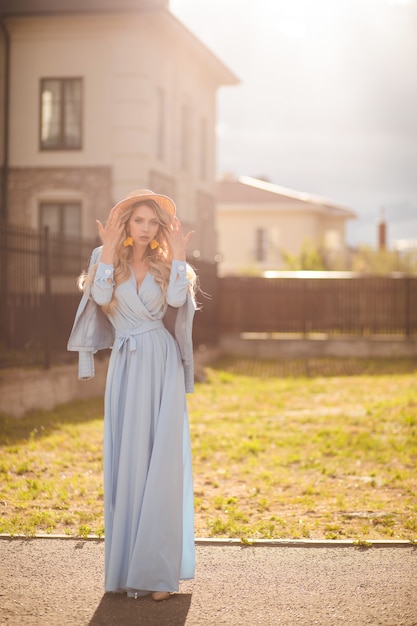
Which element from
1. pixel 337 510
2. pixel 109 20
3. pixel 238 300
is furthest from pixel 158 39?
pixel 337 510

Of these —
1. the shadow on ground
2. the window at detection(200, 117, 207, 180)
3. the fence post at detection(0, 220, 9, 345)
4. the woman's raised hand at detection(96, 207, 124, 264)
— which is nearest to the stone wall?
the fence post at detection(0, 220, 9, 345)

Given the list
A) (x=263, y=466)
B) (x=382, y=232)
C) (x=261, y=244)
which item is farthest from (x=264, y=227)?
(x=263, y=466)

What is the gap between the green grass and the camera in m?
7.04

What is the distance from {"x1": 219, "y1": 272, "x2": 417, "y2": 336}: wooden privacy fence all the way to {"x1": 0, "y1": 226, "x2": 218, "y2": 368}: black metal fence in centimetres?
1091

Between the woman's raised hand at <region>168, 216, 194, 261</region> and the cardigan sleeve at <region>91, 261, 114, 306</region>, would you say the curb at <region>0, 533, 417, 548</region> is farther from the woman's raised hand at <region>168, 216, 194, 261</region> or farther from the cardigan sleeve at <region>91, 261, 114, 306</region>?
the woman's raised hand at <region>168, 216, 194, 261</region>

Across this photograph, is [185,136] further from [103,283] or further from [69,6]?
[103,283]

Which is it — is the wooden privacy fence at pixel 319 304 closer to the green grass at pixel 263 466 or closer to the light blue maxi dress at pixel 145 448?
the green grass at pixel 263 466

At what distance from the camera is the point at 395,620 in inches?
185

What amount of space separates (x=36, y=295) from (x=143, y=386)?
8473mm

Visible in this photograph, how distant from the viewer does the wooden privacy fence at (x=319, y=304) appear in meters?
25.2

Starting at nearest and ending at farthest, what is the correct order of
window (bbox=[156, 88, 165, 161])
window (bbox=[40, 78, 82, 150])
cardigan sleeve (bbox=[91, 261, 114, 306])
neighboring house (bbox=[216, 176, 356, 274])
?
cardigan sleeve (bbox=[91, 261, 114, 306]) → window (bbox=[40, 78, 82, 150]) → window (bbox=[156, 88, 165, 161]) → neighboring house (bbox=[216, 176, 356, 274])

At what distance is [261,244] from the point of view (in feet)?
160

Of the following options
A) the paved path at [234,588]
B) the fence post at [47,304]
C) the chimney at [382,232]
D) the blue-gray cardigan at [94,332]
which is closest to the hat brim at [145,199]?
the blue-gray cardigan at [94,332]

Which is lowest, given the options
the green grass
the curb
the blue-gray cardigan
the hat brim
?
the green grass
